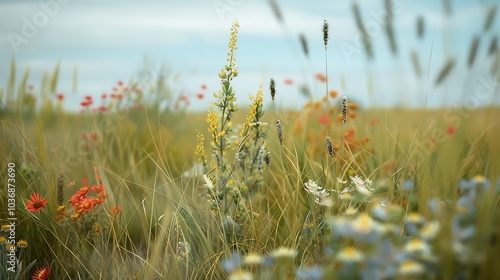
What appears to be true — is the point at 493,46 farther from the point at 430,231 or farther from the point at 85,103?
the point at 85,103

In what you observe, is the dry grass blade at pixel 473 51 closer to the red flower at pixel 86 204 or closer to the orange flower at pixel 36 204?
the red flower at pixel 86 204

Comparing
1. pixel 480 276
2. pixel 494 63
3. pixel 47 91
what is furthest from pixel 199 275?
pixel 47 91

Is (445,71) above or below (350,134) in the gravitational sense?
above

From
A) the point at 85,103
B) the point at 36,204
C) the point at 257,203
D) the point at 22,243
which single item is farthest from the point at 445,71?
the point at 85,103

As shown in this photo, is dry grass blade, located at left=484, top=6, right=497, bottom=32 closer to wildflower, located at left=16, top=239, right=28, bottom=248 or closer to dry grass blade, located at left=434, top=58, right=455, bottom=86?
dry grass blade, located at left=434, top=58, right=455, bottom=86

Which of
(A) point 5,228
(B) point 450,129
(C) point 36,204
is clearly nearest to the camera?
(C) point 36,204

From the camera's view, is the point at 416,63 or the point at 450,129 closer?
the point at 416,63

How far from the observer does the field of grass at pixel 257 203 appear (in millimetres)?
1709

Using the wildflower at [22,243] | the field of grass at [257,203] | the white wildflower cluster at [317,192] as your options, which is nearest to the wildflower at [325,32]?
the field of grass at [257,203]

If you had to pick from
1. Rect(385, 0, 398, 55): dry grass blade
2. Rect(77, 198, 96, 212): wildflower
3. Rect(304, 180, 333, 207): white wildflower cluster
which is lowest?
Rect(77, 198, 96, 212): wildflower

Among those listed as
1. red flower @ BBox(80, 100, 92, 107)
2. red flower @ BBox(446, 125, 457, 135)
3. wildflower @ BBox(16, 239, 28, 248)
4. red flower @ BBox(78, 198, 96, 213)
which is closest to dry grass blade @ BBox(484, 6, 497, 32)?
red flower @ BBox(446, 125, 457, 135)

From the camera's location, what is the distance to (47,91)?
4469mm

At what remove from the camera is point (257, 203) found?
3.16 meters

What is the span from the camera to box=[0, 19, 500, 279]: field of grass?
171cm
